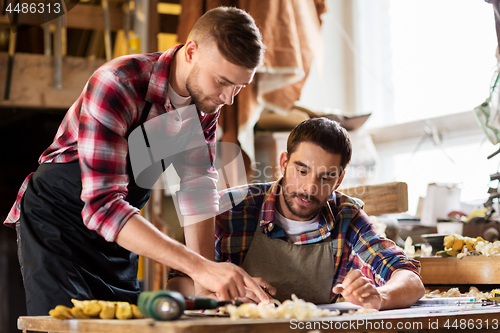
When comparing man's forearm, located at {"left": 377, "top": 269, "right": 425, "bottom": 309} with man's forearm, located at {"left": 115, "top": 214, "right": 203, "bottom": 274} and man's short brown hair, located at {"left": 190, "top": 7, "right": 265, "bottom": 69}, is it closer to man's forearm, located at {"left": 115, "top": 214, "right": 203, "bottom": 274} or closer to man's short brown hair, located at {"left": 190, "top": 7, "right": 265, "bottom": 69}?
man's forearm, located at {"left": 115, "top": 214, "right": 203, "bottom": 274}

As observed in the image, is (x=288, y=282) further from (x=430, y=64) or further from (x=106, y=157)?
(x=430, y=64)

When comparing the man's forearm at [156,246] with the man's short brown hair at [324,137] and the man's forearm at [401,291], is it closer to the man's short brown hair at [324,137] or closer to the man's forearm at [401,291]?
the man's forearm at [401,291]

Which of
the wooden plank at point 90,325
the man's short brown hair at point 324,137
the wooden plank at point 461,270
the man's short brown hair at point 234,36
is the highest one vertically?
the man's short brown hair at point 234,36

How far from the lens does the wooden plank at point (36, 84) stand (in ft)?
8.12

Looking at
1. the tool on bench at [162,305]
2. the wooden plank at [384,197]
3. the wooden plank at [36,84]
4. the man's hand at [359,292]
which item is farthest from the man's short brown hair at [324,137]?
the wooden plank at [36,84]

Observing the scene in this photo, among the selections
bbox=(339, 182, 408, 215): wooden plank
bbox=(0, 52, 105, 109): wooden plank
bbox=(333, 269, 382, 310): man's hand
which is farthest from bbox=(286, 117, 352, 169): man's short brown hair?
bbox=(0, 52, 105, 109): wooden plank

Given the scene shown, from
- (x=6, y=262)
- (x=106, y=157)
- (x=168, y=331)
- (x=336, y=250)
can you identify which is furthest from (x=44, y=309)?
(x=6, y=262)

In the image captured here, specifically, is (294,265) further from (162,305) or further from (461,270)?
(162,305)

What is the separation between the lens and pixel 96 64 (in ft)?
8.56

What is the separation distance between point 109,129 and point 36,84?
1.77 metres

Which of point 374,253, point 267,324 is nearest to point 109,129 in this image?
point 267,324

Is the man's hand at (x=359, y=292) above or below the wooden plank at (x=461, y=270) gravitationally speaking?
above

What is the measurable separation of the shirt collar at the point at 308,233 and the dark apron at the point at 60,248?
427 mm

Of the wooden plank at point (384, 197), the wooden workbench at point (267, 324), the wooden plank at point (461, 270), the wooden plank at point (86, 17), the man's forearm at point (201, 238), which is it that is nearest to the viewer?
the wooden workbench at point (267, 324)
